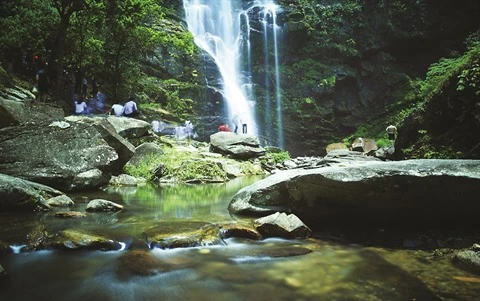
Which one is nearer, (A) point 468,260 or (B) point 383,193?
(A) point 468,260

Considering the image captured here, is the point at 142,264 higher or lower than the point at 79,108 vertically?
lower

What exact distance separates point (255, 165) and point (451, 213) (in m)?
10.2

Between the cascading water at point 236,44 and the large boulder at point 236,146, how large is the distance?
31.8 ft

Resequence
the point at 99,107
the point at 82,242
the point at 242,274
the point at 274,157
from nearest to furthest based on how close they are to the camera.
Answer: the point at 242,274 < the point at 82,242 < the point at 99,107 < the point at 274,157

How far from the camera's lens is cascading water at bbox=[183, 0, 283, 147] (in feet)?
85.6

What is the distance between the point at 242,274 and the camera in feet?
8.38

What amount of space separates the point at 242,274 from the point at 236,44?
29.1 metres

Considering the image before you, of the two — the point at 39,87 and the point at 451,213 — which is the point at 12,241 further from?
the point at 39,87

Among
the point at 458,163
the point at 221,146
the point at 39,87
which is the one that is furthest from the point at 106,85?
the point at 458,163

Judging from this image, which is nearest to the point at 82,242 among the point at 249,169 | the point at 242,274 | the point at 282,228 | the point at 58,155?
the point at 242,274

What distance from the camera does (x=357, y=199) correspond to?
3725 mm

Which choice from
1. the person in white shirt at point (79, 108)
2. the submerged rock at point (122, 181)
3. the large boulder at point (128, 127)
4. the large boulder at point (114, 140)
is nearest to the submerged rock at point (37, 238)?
the large boulder at point (114, 140)

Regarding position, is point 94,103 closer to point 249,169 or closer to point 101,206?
point 249,169

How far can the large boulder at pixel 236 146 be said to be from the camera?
46.4 feet
